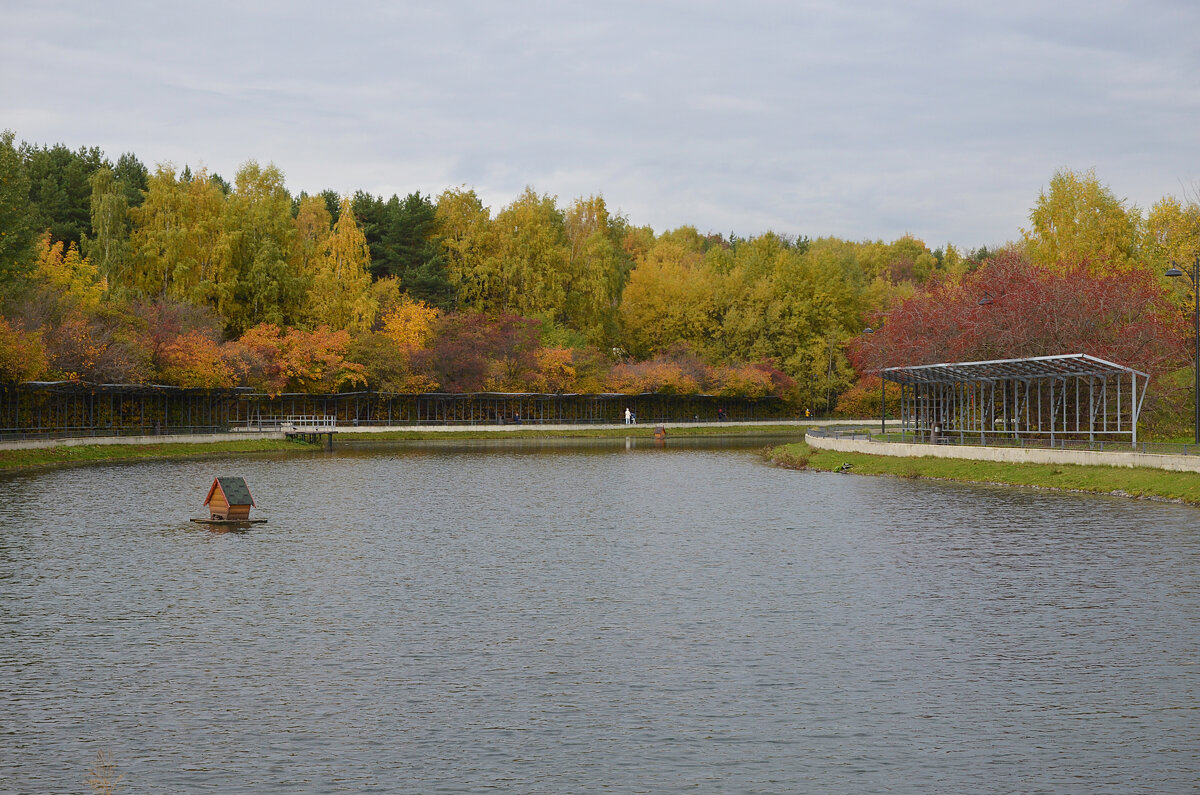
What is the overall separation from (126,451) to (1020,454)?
168 ft

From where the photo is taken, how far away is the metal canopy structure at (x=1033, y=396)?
164 ft

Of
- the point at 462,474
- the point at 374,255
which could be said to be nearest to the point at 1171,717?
the point at 462,474

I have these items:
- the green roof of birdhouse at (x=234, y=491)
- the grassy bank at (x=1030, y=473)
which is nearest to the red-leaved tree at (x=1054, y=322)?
the grassy bank at (x=1030, y=473)

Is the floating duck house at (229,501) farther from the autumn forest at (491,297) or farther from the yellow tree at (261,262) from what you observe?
the yellow tree at (261,262)

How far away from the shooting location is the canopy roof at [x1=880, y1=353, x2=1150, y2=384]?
47.3 meters

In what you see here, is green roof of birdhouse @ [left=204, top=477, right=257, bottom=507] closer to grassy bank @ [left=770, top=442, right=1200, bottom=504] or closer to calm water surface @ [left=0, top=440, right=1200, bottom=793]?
calm water surface @ [left=0, top=440, right=1200, bottom=793]

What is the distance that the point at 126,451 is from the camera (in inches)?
2697

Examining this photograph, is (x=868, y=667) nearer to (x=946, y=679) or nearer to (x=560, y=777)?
(x=946, y=679)

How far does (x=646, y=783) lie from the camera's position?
37.9 feet

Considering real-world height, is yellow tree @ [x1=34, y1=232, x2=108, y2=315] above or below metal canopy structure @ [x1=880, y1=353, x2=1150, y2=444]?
above

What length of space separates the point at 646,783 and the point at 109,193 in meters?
95.5

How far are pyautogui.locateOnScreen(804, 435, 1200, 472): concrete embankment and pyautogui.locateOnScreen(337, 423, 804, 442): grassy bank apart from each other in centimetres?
4171

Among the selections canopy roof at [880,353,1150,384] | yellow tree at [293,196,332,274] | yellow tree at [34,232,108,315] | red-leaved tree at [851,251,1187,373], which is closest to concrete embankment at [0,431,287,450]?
yellow tree at [34,232,108,315]

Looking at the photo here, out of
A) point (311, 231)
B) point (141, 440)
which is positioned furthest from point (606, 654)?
point (311, 231)
